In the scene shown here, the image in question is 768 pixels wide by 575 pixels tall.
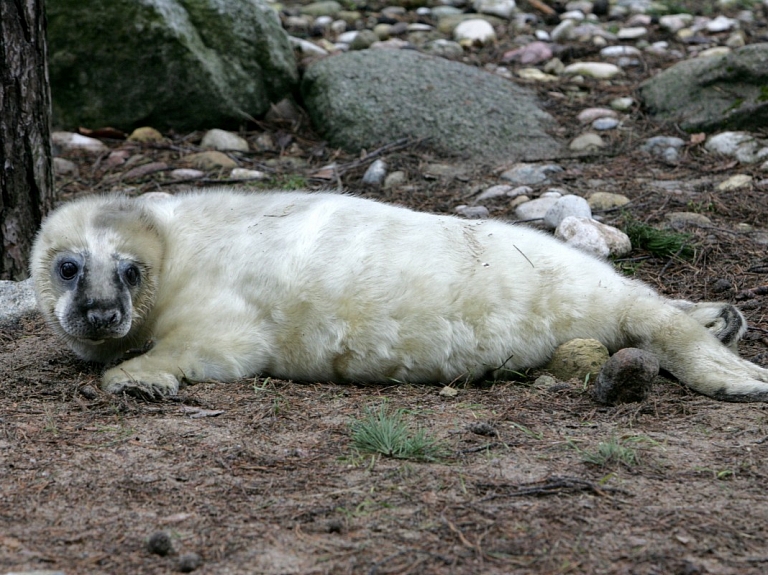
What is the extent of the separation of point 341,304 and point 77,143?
185 inches

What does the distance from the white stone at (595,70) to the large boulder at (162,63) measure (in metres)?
3.08

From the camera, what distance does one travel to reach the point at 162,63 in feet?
25.6

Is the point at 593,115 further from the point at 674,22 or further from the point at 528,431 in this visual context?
the point at 528,431

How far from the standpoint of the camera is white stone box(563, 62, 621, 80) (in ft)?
30.8

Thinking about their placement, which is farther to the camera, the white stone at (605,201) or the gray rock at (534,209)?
the white stone at (605,201)

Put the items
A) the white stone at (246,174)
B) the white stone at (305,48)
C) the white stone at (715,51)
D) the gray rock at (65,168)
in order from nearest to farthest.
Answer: the white stone at (246,174) < the gray rock at (65,168) < the white stone at (305,48) < the white stone at (715,51)

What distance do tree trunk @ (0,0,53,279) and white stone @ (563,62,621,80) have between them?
6049 mm

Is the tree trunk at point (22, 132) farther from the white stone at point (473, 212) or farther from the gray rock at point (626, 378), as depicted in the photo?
the gray rock at point (626, 378)

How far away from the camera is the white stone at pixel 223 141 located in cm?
770

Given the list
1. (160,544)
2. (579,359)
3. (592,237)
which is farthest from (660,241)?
(160,544)

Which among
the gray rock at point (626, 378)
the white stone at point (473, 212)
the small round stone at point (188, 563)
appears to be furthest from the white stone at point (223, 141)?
the small round stone at point (188, 563)

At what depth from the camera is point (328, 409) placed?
352cm

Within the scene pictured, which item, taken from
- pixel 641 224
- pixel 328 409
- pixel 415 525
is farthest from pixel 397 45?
pixel 415 525

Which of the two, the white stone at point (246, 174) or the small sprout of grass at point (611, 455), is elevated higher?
the small sprout of grass at point (611, 455)
